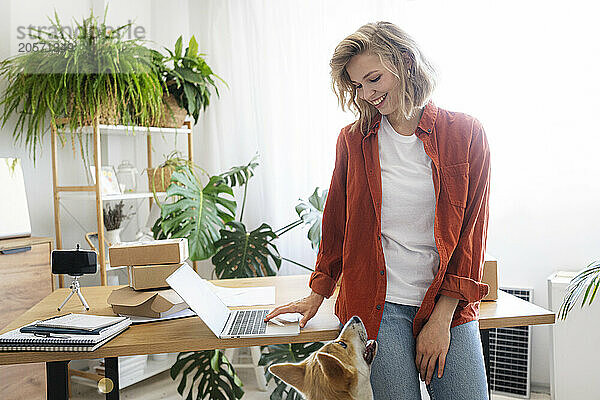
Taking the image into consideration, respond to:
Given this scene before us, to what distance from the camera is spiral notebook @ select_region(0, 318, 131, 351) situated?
146 cm

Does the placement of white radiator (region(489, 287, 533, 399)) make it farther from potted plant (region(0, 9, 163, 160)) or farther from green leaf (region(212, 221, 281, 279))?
potted plant (region(0, 9, 163, 160))

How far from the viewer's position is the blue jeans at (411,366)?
4.40ft

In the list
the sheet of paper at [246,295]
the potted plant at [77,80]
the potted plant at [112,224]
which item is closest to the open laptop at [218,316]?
the sheet of paper at [246,295]

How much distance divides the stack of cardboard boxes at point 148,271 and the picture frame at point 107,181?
1.21 metres

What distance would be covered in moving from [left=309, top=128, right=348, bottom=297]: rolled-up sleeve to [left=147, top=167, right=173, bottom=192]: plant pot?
177 centimetres

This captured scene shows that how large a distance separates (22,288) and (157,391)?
0.99 metres

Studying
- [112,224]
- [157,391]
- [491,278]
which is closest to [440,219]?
[491,278]

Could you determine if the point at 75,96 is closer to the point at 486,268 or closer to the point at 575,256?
the point at 486,268

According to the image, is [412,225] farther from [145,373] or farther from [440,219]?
[145,373]

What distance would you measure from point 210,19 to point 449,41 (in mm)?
1503

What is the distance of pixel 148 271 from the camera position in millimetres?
1705

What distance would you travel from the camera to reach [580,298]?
2.61 meters

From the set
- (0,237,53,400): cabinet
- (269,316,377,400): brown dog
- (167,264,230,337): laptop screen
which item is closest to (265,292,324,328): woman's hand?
(167,264,230,337): laptop screen

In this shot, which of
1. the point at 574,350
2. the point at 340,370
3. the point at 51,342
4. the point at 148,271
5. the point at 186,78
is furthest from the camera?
the point at 186,78
